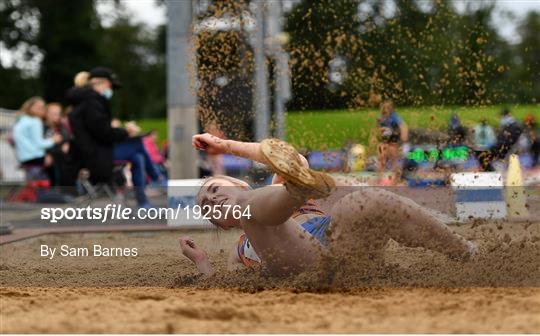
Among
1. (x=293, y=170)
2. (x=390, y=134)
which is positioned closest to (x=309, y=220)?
(x=293, y=170)

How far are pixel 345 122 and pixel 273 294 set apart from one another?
5347mm

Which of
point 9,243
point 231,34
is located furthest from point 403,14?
point 9,243

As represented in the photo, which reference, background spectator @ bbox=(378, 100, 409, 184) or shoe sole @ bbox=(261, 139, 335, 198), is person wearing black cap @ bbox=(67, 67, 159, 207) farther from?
shoe sole @ bbox=(261, 139, 335, 198)

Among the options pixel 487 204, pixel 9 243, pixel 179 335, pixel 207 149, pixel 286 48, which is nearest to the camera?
pixel 179 335

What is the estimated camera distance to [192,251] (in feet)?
17.8

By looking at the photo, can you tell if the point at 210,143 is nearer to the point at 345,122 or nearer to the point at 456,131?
the point at 456,131

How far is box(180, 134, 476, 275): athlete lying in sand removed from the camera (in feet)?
15.2

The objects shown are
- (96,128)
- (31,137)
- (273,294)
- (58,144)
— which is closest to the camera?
(273,294)

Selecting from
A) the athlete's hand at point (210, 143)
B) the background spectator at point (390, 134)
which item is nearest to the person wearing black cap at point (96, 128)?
the background spectator at point (390, 134)

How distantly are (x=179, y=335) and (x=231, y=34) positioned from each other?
210 inches

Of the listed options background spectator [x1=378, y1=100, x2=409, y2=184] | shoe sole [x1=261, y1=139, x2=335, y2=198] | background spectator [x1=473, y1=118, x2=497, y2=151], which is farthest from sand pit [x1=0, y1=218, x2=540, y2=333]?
background spectator [x1=378, y1=100, x2=409, y2=184]

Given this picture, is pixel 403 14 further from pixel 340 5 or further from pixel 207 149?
pixel 207 149

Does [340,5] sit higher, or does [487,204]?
[340,5]

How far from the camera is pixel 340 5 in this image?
367 inches
